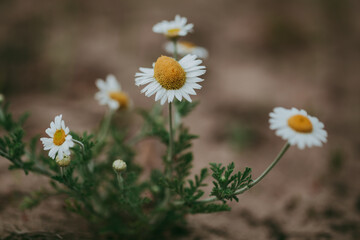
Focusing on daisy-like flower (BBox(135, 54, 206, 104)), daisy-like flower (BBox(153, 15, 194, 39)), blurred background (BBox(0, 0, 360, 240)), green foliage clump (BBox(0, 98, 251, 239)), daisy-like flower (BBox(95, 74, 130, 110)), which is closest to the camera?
daisy-like flower (BBox(135, 54, 206, 104))

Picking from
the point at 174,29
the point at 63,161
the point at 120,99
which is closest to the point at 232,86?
the point at 120,99

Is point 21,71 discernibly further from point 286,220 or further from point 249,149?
point 286,220

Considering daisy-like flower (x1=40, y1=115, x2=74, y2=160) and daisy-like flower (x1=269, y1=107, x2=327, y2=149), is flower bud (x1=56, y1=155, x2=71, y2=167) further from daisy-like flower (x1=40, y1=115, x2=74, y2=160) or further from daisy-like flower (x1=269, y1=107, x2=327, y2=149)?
daisy-like flower (x1=269, y1=107, x2=327, y2=149)

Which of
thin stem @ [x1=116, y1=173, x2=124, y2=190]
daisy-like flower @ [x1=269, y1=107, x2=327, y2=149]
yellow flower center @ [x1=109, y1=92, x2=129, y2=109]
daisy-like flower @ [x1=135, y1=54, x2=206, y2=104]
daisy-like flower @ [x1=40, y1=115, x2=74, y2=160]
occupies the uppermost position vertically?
yellow flower center @ [x1=109, y1=92, x2=129, y2=109]

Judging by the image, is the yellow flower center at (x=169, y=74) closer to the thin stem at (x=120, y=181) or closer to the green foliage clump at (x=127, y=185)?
the green foliage clump at (x=127, y=185)

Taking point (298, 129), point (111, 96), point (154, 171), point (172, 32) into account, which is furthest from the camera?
point (111, 96)

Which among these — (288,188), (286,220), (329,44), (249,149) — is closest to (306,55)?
(329,44)

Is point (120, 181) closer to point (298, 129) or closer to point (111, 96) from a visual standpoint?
point (111, 96)

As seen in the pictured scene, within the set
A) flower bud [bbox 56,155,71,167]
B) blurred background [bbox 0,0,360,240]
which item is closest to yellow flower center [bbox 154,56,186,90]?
flower bud [bbox 56,155,71,167]
